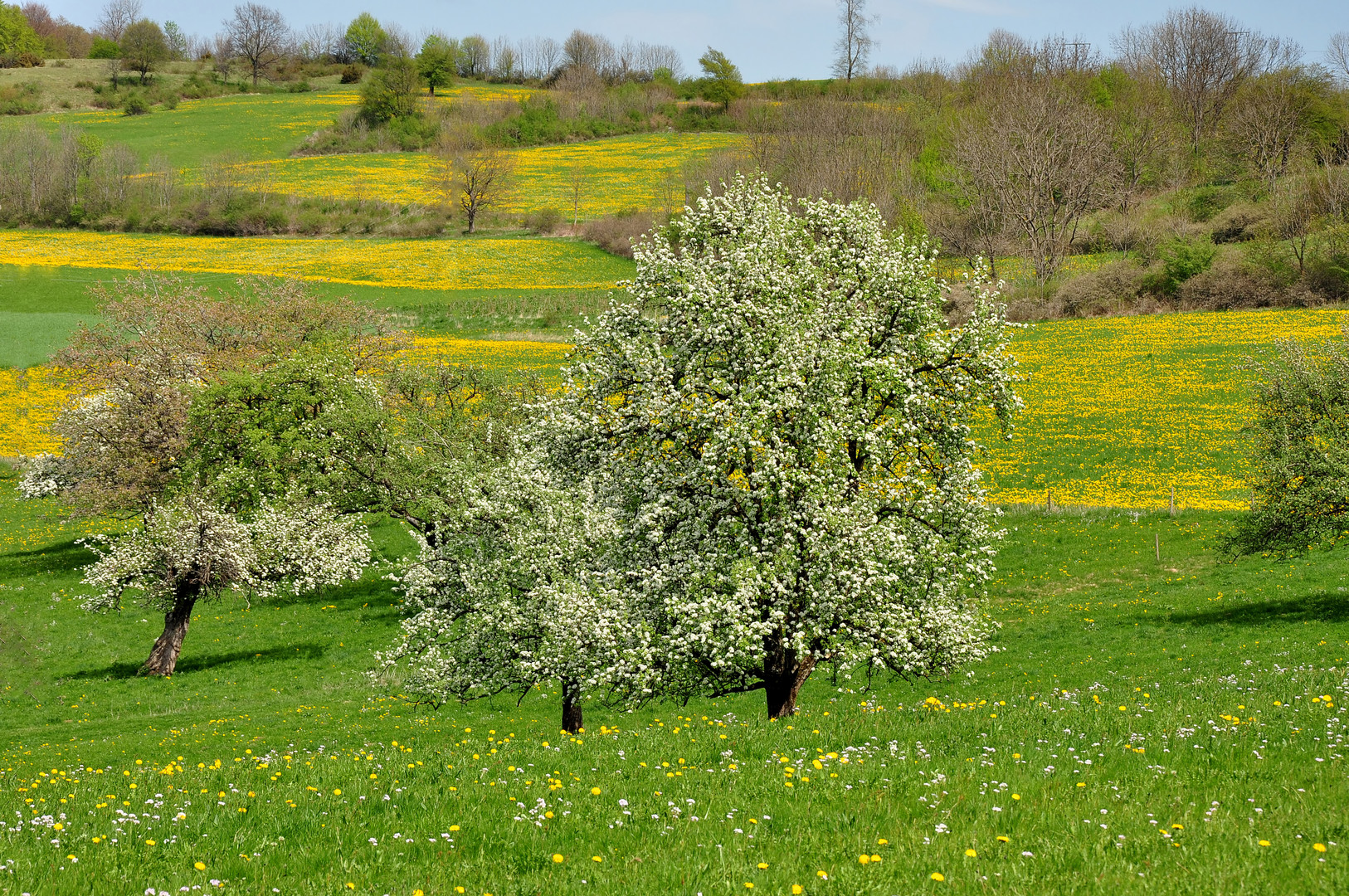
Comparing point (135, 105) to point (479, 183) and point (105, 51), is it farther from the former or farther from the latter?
point (479, 183)

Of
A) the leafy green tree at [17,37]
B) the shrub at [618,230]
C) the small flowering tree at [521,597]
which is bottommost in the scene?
the small flowering tree at [521,597]

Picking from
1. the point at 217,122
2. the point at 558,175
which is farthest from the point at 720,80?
the point at 217,122

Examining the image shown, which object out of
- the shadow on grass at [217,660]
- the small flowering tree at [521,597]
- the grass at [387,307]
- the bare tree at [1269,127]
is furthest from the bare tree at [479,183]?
the small flowering tree at [521,597]

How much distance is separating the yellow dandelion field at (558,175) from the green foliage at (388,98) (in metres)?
12.7

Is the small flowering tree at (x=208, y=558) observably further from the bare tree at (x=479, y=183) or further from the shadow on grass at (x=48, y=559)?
the bare tree at (x=479, y=183)

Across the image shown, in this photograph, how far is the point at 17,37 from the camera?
187 meters

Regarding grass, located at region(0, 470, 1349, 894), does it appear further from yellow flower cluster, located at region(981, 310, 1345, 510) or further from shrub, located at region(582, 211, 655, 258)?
shrub, located at region(582, 211, 655, 258)

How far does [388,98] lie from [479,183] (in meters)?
48.2

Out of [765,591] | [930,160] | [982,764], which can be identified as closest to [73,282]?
[930,160]

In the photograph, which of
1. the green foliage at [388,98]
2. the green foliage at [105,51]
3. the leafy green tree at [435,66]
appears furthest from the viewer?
the green foliage at [105,51]

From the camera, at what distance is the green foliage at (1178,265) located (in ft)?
268

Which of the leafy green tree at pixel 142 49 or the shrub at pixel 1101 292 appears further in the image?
the leafy green tree at pixel 142 49

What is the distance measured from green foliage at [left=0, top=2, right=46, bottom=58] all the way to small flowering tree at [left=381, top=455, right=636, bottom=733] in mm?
217362

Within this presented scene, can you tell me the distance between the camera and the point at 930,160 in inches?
4173
